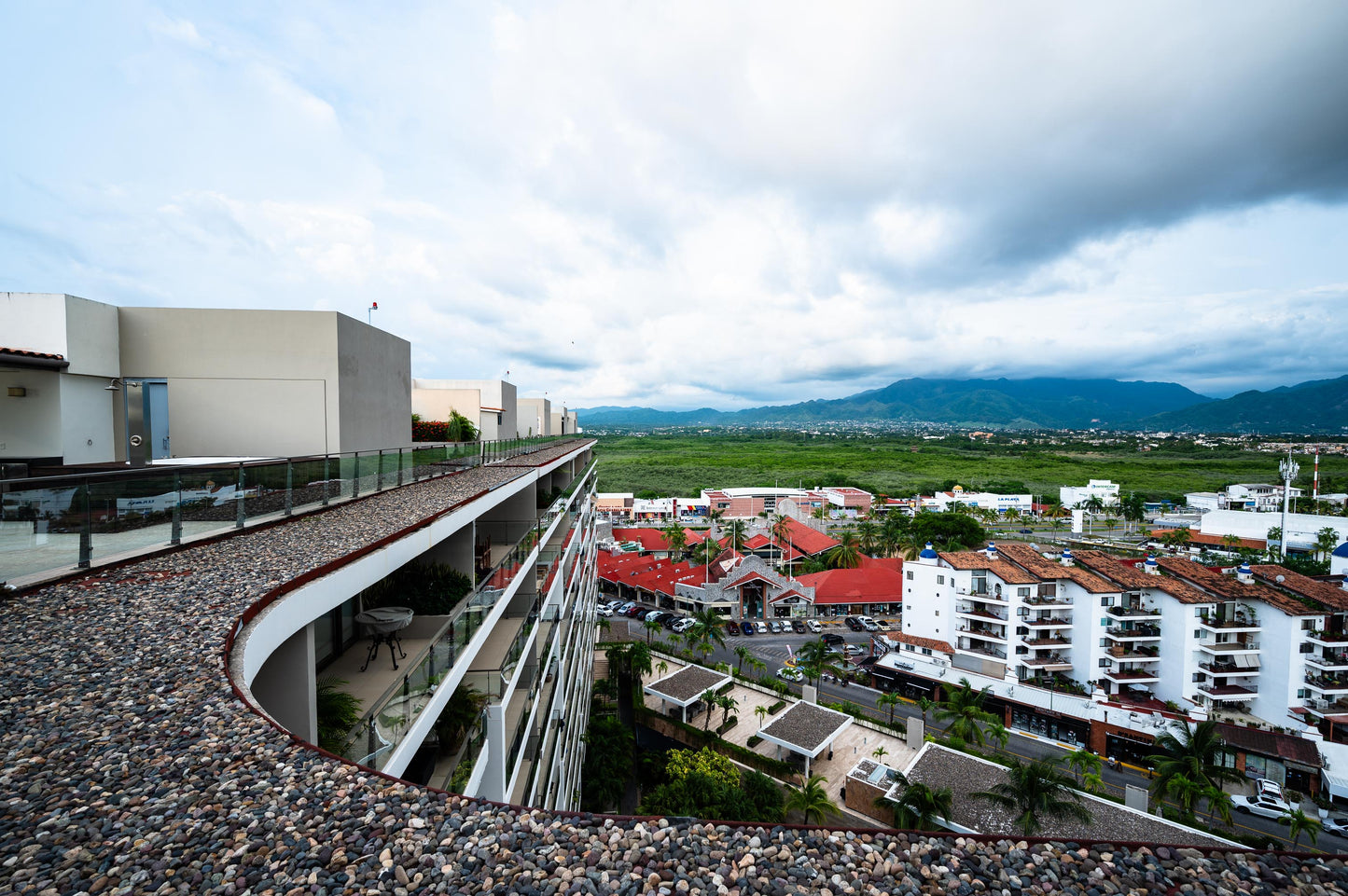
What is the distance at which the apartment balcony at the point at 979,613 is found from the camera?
104 ft

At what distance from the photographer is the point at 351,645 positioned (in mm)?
8852

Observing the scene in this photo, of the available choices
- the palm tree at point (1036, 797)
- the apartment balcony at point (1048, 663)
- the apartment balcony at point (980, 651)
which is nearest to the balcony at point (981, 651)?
the apartment balcony at point (980, 651)

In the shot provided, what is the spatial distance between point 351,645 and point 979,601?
106 ft

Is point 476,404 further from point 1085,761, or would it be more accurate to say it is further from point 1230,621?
point 1230,621

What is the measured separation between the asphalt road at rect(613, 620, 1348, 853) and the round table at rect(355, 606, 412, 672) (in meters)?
19.3

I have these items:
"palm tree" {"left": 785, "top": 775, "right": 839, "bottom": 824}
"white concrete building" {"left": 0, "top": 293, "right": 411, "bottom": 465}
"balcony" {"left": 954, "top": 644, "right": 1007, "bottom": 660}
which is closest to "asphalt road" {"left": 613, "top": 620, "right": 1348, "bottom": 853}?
"balcony" {"left": 954, "top": 644, "right": 1007, "bottom": 660}

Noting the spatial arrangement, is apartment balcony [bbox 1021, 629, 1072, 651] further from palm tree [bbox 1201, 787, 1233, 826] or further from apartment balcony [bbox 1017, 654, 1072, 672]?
palm tree [bbox 1201, 787, 1233, 826]

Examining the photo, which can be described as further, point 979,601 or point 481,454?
point 979,601

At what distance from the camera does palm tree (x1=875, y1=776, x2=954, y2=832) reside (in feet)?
60.4

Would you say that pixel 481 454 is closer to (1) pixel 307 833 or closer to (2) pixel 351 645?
(2) pixel 351 645

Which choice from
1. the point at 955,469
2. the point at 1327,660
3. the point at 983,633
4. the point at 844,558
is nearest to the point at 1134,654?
the point at 983,633

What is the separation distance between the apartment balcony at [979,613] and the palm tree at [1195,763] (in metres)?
8.63

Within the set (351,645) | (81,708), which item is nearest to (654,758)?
(351,645)

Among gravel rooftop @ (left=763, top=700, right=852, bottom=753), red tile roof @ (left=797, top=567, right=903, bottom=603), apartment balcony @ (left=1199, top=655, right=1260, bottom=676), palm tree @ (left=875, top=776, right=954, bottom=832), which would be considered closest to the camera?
palm tree @ (left=875, top=776, right=954, bottom=832)
